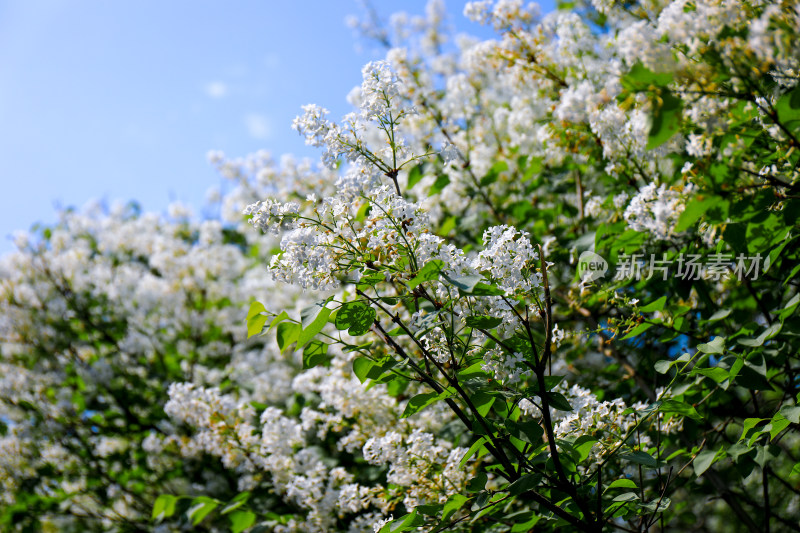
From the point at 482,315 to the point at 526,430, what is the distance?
0.42 meters

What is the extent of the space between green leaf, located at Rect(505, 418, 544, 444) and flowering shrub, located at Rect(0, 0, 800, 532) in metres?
0.01

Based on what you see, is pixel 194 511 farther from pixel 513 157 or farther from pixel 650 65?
pixel 513 157

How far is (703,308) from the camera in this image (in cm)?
321

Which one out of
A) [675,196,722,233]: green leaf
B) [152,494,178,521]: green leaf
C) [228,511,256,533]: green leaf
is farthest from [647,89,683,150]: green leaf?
[152,494,178,521]: green leaf

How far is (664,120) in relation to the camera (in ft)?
5.06

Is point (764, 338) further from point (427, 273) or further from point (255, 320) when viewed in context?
point (255, 320)

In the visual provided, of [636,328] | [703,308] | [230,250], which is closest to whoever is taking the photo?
[636,328]

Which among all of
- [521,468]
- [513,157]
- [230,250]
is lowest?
[521,468]

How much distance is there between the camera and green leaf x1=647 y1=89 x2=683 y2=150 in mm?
1538

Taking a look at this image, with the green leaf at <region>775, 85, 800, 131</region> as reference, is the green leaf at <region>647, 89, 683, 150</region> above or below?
below

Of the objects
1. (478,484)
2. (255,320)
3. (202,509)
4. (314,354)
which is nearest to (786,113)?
(478,484)

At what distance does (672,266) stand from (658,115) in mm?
1765

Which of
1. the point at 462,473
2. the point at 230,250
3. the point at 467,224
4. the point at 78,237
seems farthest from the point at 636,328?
the point at 78,237

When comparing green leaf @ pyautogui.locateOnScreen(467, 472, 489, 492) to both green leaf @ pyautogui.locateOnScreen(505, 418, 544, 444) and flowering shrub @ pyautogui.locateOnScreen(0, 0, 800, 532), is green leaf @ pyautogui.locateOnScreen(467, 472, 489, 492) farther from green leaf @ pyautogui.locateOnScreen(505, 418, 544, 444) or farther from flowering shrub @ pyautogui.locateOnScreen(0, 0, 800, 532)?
green leaf @ pyautogui.locateOnScreen(505, 418, 544, 444)
